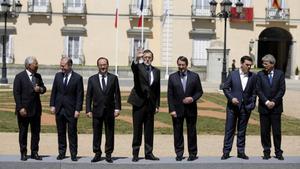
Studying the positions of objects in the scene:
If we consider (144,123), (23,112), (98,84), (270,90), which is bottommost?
(144,123)

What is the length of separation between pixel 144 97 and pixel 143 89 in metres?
0.16

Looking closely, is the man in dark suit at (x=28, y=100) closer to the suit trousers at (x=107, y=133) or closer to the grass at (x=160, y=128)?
the suit trousers at (x=107, y=133)

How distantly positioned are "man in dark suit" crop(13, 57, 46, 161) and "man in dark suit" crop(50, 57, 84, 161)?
1.02 feet

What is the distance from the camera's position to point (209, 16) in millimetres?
44438

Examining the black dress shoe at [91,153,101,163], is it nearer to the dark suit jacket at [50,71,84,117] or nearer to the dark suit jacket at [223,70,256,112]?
the dark suit jacket at [50,71,84,117]

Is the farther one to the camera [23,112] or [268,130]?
[268,130]

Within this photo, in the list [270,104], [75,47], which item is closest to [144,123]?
[270,104]

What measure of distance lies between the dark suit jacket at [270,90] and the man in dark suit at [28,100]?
392 cm

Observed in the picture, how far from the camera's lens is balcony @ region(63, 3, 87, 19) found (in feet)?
145

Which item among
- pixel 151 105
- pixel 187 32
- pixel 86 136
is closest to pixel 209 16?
pixel 187 32

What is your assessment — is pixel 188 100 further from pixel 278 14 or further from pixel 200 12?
pixel 278 14

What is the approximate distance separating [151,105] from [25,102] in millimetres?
2202

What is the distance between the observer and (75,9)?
146 ft

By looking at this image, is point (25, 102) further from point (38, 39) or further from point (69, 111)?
point (38, 39)
